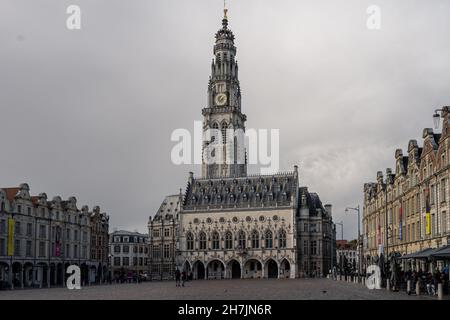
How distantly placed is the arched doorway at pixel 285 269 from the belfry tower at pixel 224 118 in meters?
22.6

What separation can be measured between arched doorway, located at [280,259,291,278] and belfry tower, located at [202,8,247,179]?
74.3 ft

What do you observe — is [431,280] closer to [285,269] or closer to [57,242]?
[57,242]

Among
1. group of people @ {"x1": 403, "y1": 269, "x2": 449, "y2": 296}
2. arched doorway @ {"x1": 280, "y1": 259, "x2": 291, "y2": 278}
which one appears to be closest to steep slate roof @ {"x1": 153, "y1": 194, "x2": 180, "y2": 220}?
arched doorway @ {"x1": 280, "y1": 259, "x2": 291, "y2": 278}

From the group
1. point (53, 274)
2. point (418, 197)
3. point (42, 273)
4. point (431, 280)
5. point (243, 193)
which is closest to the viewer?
point (431, 280)

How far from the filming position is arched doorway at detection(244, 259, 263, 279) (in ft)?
351

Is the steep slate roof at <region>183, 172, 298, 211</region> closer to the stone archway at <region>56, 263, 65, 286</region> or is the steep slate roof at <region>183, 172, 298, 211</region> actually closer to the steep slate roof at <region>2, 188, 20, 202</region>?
the stone archway at <region>56, 263, 65, 286</region>

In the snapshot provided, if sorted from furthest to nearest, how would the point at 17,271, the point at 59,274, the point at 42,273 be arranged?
the point at 59,274
the point at 42,273
the point at 17,271

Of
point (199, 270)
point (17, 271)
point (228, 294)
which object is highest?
point (228, 294)

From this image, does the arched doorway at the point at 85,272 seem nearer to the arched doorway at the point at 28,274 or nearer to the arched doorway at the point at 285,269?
the arched doorway at the point at 28,274

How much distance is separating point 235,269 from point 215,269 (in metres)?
3.44

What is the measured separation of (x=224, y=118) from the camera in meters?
129

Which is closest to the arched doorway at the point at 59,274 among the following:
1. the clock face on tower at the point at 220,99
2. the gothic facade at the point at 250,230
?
the gothic facade at the point at 250,230

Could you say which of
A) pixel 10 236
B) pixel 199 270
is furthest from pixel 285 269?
pixel 10 236
